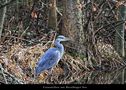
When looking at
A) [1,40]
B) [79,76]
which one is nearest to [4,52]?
[1,40]

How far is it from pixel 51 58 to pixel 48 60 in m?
0.02

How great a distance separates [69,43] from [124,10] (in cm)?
60

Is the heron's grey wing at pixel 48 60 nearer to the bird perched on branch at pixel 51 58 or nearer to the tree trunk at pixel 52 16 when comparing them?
the bird perched on branch at pixel 51 58

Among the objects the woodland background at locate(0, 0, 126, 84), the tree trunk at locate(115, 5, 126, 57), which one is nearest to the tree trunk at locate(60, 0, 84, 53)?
the woodland background at locate(0, 0, 126, 84)

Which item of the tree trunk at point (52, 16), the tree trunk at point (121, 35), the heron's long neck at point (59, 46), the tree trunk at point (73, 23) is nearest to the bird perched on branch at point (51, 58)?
the heron's long neck at point (59, 46)

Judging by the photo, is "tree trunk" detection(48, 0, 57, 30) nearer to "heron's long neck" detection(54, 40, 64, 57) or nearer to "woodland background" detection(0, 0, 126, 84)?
"woodland background" detection(0, 0, 126, 84)

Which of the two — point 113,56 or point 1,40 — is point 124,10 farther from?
point 1,40

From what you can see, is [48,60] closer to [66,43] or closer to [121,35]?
[66,43]

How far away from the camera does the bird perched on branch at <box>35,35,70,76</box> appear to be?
3258 millimetres

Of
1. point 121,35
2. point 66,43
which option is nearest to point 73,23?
point 66,43

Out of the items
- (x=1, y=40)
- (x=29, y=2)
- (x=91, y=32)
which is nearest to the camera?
(x=1, y=40)

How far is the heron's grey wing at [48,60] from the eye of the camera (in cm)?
326

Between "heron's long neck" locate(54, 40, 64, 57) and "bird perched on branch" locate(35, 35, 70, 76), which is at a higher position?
"heron's long neck" locate(54, 40, 64, 57)

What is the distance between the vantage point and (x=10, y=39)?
11.5 feet
